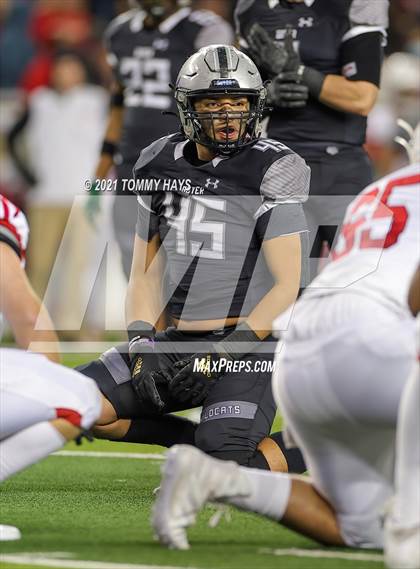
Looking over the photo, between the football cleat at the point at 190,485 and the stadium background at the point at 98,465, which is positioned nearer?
the football cleat at the point at 190,485

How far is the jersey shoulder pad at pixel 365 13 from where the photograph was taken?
5.91 meters

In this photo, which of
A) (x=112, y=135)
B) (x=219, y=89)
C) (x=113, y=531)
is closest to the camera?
(x=113, y=531)

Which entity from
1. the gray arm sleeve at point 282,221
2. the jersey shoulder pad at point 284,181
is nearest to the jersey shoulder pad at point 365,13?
the jersey shoulder pad at point 284,181

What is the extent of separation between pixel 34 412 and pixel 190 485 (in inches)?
19.3

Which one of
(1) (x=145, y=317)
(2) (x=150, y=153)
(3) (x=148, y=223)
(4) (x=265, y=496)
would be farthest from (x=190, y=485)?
(2) (x=150, y=153)

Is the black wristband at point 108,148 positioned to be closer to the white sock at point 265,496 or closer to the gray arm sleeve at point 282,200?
the gray arm sleeve at point 282,200

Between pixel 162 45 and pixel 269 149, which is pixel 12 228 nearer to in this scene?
pixel 269 149

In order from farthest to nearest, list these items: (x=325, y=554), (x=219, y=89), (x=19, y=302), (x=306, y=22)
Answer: (x=306, y=22) < (x=219, y=89) < (x=19, y=302) < (x=325, y=554)

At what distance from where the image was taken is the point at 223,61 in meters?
5.04

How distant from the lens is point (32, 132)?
1045 cm

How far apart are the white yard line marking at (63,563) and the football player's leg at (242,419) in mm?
1119

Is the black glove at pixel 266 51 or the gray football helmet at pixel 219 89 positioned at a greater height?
the black glove at pixel 266 51

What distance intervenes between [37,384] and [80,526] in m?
0.62

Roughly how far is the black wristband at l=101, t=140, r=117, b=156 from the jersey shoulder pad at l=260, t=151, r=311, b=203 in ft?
8.91
